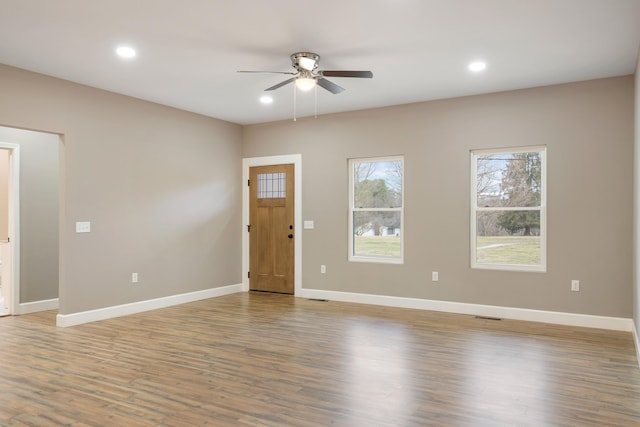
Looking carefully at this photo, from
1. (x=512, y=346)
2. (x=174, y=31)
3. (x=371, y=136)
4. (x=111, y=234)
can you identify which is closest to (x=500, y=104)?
(x=371, y=136)

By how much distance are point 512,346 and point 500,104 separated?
9.48ft

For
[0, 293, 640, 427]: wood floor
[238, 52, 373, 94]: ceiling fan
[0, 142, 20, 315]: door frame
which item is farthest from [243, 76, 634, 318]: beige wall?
[0, 142, 20, 315]: door frame

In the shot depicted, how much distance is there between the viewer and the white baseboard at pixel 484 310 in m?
4.91

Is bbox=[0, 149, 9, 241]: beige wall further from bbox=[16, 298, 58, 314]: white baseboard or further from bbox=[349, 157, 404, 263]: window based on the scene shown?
bbox=[349, 157, 404, 263]: window

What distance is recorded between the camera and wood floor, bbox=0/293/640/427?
2801 millimetres

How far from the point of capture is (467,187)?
18.8 ft

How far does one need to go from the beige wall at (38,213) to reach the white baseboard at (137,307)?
1263 mm

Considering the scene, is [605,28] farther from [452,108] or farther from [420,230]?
[420,230]

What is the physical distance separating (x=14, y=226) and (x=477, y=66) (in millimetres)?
5870

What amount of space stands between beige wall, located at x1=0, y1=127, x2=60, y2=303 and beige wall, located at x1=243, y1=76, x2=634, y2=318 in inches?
119

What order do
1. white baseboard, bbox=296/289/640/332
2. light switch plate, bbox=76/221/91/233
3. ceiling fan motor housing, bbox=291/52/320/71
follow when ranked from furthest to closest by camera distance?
light switch plate, bbox=76/221/91/233 < white baseboard, bbox=296/289/640/332 < ceiling fan motor housing, bbox=291/52/320/71

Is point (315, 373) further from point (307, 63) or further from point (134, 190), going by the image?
point (134, 190)

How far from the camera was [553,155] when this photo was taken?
5.20 m

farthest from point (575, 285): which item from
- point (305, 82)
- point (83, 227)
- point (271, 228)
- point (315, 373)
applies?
point (83, 227)
